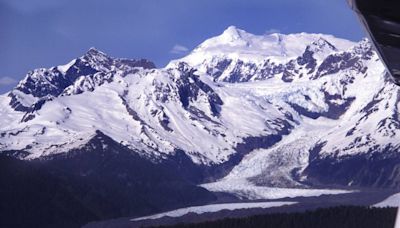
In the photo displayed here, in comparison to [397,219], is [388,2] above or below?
above

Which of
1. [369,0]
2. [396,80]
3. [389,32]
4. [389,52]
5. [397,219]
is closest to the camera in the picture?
[369,0]

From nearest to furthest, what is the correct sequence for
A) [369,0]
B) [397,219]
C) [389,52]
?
[369,0]
[389,52]
[397,219]

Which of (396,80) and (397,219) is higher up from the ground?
(396,80)

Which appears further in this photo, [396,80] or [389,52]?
[396,80]

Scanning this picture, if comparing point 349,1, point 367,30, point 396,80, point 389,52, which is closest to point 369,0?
point 349,1

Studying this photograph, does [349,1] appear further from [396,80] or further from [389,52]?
[396,80]

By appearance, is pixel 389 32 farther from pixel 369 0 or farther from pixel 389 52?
pixel 369 0

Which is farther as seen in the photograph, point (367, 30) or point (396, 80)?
point (396, 80)

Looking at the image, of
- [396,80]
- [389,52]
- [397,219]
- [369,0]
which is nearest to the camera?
[369,0]

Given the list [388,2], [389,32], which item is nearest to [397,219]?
[389,32]
